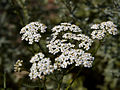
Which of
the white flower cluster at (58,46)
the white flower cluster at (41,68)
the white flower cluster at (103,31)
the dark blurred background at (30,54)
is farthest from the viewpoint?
the dark blurred background at (30,54)

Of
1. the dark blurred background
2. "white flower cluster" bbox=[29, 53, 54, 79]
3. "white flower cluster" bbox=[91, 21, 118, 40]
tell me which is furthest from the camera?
the dark blurred background

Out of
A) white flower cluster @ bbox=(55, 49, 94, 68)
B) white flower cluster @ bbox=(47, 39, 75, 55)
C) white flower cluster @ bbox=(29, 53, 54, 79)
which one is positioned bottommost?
white flower cluster @ bbox=(29, 53, 54, 79)

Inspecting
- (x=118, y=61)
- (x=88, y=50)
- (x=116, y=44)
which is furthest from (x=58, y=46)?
(x=118, y=61)

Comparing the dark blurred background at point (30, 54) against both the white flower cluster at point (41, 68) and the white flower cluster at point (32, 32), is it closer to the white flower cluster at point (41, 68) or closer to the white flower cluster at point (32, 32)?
the white flower cluster at point (32, 32)

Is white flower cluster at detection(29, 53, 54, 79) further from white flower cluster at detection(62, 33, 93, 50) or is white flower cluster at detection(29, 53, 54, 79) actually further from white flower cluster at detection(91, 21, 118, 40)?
white flower cluster at detection(91, 21, 118, 40)

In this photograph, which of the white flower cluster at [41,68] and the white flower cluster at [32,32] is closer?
the white flower cluster at [41,68]

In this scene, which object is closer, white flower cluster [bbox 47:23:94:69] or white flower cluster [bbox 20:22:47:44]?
white flower cluster [bbox 47:23:94:69]

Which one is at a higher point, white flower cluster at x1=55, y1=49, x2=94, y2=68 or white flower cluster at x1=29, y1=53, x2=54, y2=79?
white flower cluster at x1=55, y1=49, x2=94, y2=68

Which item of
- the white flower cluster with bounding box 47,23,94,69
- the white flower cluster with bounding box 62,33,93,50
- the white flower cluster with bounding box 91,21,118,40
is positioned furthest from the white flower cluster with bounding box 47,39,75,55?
the white flower cluster with bounding box 91,21,118,40

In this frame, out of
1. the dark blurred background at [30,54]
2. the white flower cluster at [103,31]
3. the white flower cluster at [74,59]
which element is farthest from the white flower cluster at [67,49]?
the dark blurred background at [30,54]

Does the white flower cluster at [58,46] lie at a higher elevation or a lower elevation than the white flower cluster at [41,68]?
higher
